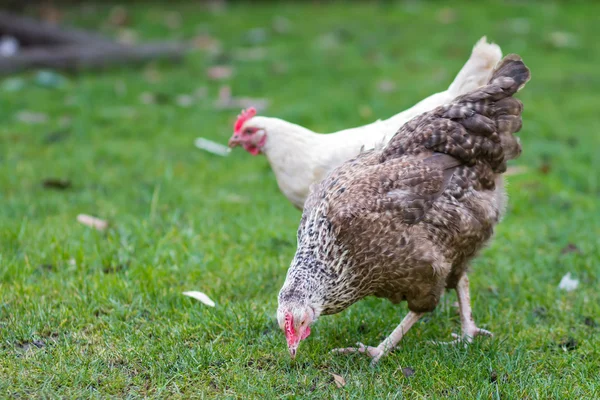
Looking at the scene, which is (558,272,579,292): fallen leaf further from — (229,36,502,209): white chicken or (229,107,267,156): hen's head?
(229,107,267,156): hen's head

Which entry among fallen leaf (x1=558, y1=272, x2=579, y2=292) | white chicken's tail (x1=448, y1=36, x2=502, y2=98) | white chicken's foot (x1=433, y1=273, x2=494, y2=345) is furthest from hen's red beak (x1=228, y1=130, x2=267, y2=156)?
A: fallen leaf (x1=558, y1=272, x2=579, y2=292)

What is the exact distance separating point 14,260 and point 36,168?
195 centimetres

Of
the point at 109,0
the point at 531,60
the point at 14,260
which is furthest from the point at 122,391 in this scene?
the point at 109,0

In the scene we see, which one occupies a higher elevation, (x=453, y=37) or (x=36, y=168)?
(x=453, y=37)

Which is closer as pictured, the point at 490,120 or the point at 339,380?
the point at 339,380

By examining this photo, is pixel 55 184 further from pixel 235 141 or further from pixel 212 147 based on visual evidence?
pixel 235 141

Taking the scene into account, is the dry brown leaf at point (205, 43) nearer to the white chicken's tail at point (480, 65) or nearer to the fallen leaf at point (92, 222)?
the fallen leaf at point (92, 222)

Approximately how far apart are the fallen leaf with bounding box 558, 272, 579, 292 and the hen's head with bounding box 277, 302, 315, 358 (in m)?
1.90

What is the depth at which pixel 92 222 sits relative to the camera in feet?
16.3

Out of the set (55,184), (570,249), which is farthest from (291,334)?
(55,184)

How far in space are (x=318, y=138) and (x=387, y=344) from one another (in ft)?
5.22

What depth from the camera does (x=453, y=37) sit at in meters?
10.4

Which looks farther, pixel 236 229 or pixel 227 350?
pixel 236 229

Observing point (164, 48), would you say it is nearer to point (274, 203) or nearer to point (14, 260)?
point (274, 203)
